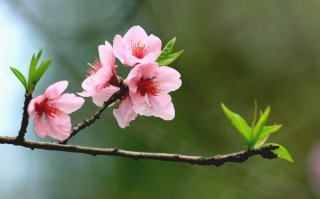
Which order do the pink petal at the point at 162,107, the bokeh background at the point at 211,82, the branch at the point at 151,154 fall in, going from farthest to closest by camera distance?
the bokeh background at the point at 211,82 → the pink petal at the point at 162,107 → the branch at the point at 151,154

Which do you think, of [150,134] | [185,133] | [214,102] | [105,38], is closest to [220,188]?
[185,133]

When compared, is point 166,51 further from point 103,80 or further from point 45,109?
point 45,109

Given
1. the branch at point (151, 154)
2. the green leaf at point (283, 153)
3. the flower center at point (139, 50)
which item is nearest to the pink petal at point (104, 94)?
the flower center at point (139, 50)

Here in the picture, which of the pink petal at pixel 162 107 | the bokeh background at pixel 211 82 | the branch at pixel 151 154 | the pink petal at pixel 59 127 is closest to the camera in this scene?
the branch at pixel 151 154

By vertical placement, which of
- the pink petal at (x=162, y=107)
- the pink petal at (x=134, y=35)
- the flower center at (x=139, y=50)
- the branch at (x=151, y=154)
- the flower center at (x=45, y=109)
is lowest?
the branch at (x=151, y=154)

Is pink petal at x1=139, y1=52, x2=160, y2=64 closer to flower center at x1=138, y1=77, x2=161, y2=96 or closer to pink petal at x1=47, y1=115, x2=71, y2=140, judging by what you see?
flower center at x1=138, y1=77, x2=161, y2=96

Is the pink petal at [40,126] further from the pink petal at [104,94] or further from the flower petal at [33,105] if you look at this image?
the pink petal at [104,94]
